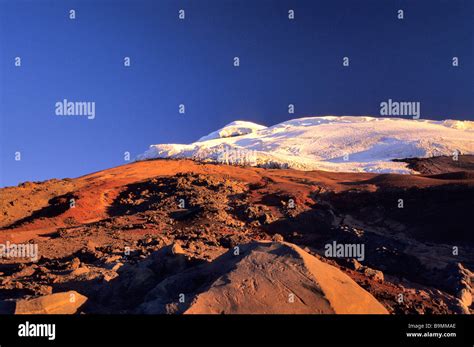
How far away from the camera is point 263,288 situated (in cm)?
690

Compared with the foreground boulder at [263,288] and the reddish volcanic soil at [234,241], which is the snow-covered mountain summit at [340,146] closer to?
the reddish volcanic soil at [234,241]

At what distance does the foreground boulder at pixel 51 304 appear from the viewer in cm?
691

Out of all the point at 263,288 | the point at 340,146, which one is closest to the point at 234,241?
the point at 263,288

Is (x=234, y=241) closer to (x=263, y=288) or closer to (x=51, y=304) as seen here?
(x=263, y=288)

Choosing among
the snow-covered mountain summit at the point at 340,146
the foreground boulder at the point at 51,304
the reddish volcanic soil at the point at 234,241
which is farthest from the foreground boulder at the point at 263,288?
the snow-covered mountain summit at the point at 340,146

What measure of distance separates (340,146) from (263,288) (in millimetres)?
46107

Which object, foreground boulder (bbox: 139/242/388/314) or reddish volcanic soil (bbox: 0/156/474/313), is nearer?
foreground boulder (bbox: 139/242/388/314)

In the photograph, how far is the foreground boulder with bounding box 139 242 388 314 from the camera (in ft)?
21.5

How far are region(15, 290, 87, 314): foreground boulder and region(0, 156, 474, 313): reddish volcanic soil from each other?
0.04 m

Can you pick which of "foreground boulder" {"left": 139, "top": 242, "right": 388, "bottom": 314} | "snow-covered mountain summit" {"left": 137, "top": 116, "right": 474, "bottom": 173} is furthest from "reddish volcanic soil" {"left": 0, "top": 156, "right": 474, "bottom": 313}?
"snow-covered mountain summit" {"left": 137, "top": 116, "right": 474, "bottom": 173}

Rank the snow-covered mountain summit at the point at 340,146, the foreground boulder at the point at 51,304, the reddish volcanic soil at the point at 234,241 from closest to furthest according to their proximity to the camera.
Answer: the foreground boulder at the point at 51,304 → the reddish volcanic soil at the point at 234,241 → the snow-covered mountain summit at the point at 340,146

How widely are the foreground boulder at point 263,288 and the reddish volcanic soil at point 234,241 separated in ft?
0.07

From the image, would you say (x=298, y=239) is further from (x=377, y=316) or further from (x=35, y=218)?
(x=35, y=218)

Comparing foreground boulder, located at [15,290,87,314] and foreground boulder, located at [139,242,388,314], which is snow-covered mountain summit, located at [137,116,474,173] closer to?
foreground boulder, located at [139,242,388,314]
